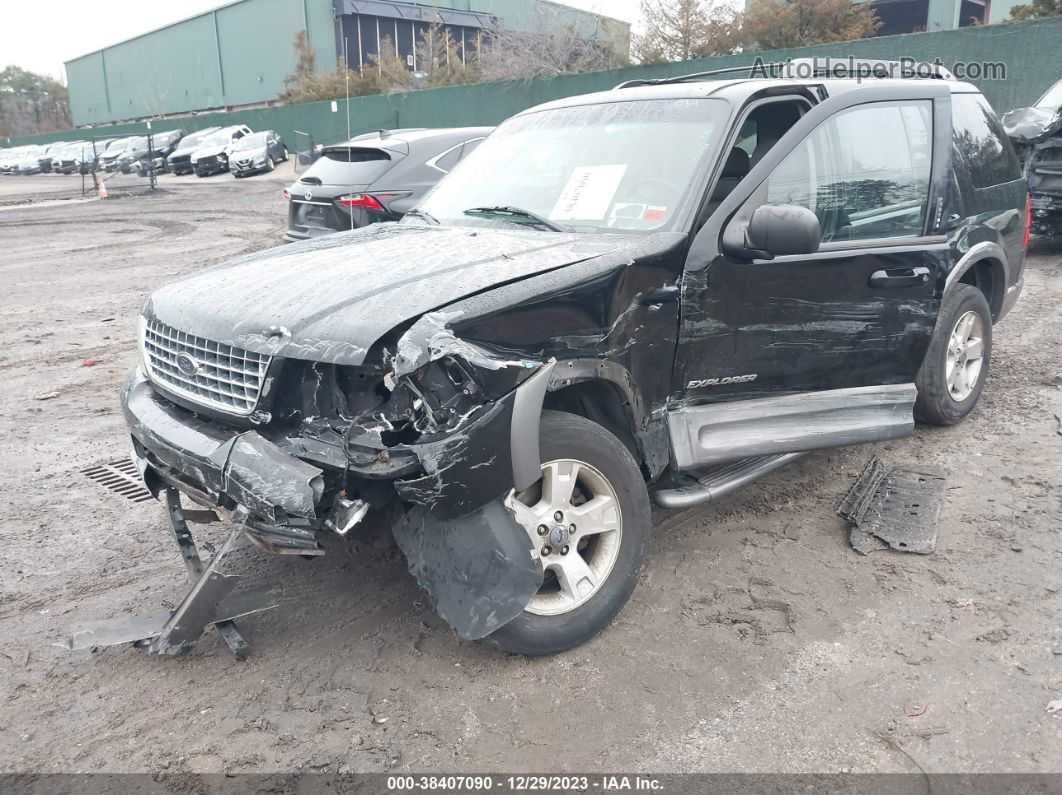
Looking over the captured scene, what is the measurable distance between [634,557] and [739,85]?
7.46ft

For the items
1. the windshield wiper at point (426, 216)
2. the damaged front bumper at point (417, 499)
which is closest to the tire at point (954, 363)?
the windshield wiper at point (426, 216)

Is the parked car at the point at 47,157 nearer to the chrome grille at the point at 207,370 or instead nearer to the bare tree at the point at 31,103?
the bare tree at the point at 31,103

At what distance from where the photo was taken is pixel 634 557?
3340 millimetres

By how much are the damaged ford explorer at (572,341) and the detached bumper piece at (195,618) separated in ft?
0.04

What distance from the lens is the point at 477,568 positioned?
2891mm

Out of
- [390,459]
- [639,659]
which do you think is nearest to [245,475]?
[390,459]

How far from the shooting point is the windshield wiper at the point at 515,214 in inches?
153

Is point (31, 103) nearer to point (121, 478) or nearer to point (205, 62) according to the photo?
point (205, 62)

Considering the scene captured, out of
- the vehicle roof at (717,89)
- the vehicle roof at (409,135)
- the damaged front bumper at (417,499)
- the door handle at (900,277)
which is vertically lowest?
the damaged front bumper at (417,499)

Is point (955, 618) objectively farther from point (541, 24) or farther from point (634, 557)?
point (541, 24)

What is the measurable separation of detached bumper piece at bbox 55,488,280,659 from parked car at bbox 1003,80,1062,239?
391 inches

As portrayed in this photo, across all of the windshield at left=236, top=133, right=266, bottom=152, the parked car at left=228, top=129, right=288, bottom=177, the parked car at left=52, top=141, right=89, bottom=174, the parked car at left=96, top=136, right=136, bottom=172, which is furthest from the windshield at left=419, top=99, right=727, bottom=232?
the parked car at left=52, top=141, right=89, bottom=174

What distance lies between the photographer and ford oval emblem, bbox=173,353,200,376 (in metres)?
3.24

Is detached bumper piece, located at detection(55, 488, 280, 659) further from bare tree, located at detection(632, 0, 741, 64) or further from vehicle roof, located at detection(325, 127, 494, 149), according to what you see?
bare tree, located at detection(632, 0, 741, 64)
